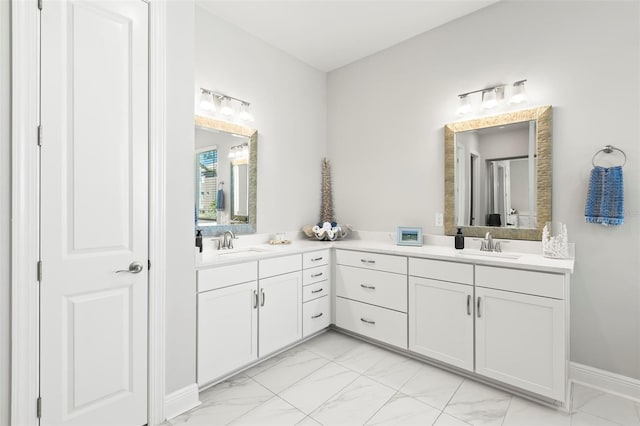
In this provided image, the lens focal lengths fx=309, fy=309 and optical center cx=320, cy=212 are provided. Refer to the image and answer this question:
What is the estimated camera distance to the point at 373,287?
276 centimetres

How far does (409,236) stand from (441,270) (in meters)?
0.65

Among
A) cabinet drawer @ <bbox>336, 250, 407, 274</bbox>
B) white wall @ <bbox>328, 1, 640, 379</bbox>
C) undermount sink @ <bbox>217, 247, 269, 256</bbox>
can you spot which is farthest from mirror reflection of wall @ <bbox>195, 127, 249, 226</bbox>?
white wall @ <bbox>328, 1, 640, 379</bbox>

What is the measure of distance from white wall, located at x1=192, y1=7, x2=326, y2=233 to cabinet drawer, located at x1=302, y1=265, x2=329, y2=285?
662 mm

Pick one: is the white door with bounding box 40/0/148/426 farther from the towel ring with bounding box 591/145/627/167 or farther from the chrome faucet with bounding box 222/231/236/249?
the towel ring with bounding box 591/145/627/167

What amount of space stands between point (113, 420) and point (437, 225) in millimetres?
2747

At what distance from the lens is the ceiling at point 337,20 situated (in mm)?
2594

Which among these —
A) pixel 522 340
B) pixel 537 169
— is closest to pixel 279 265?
pixel 522 340

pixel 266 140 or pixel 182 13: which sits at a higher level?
pixel 182 13

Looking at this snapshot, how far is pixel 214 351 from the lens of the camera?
6.90 feet

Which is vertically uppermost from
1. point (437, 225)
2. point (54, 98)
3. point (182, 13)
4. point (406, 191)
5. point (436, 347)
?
point (182, 13)

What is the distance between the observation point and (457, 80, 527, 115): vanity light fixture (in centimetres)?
243

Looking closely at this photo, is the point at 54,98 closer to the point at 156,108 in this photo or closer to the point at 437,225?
the point at 156,108

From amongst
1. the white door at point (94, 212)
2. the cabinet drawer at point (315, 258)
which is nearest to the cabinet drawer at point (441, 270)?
the cabinet drawer at point (315, 258)

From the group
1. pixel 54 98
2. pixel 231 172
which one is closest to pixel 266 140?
pixel 231 172
